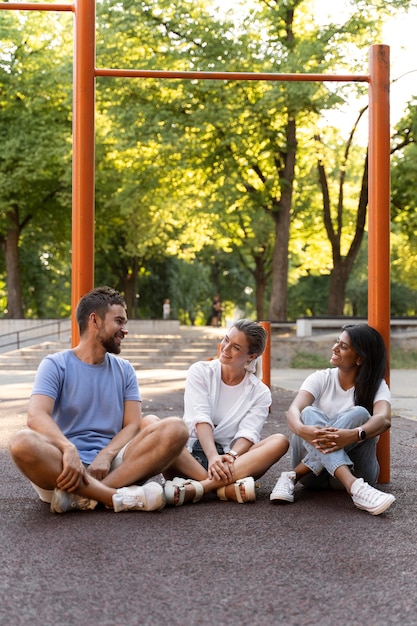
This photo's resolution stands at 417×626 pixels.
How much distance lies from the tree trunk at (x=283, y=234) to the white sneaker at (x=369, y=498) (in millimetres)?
23227

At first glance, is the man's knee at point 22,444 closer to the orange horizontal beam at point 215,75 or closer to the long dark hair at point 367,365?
the long dark hair at point 367,365

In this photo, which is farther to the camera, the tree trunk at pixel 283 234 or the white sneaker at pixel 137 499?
the tree trunk at pixel 283 234

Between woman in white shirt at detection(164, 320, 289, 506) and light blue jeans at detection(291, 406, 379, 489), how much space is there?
184 millimetres

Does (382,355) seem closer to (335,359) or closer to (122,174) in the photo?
(335,359)

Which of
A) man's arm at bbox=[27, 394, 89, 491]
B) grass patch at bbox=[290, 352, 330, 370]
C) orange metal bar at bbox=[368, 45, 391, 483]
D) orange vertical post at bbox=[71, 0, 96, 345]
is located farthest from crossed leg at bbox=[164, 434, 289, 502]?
grass patch at bbox=[290, 352, 330, 370]

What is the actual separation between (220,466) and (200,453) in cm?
44

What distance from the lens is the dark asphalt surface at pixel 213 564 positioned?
3383mm

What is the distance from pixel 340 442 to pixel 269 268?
38173 mm

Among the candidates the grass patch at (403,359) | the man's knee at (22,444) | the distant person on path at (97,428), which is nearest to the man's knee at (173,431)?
the distant person on path at (97,428)

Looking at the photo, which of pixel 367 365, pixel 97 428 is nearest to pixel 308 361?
pixel 367 365

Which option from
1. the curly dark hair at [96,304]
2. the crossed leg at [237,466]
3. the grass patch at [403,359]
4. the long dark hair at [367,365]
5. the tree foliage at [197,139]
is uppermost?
the tree foliage at [197,139]

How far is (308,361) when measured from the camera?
24.9 m

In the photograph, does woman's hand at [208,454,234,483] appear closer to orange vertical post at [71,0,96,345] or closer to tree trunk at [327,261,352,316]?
orange vertical post at [71,0,96,345]

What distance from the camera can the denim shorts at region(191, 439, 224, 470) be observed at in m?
5.76
